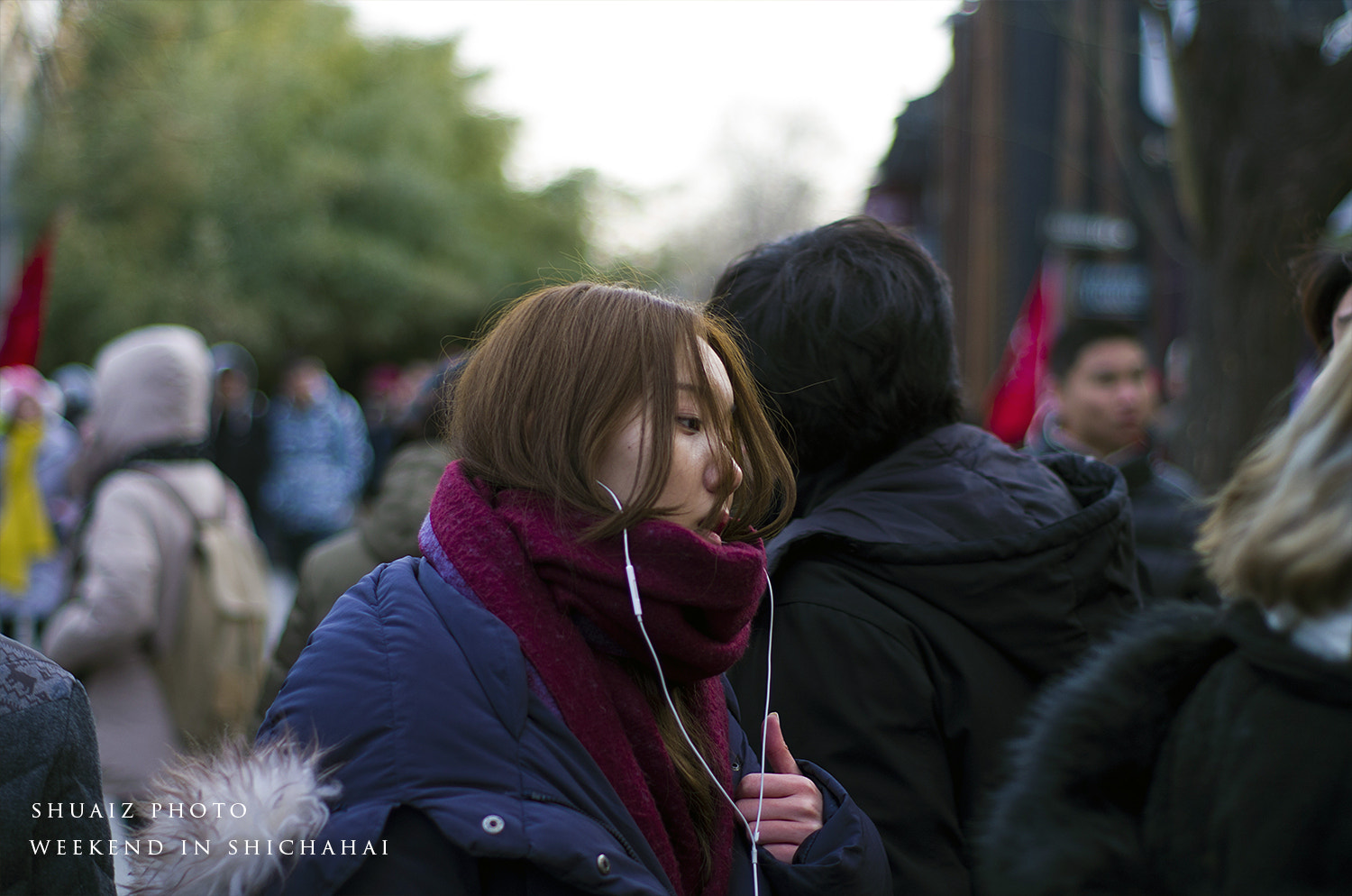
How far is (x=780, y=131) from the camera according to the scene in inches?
1774

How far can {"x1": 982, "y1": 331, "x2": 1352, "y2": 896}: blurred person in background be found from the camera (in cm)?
111

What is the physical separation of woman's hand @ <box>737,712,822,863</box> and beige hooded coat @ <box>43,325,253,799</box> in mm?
2461

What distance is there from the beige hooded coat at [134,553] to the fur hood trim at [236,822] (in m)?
2.33

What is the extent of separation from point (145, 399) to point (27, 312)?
1796 millimetres

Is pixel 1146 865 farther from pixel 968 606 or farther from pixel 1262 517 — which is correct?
pixel 968 606

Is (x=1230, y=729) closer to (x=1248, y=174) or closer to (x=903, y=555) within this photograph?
(x=903, y=555)

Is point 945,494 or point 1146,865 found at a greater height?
point 945,494

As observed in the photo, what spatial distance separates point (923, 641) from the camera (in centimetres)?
191

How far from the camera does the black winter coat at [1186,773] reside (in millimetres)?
1105

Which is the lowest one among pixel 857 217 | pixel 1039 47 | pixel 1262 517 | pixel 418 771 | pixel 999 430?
pixel 999 430

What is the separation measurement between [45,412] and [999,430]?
208 inches

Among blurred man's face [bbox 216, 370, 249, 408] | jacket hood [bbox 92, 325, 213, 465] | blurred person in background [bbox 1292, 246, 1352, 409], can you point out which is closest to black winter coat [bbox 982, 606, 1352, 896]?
blurred person in background [bbox 1292, 246, 1352, 409]

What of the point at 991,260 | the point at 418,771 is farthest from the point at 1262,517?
the point at 991,260

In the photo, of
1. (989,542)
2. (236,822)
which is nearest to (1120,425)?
(989,542)
